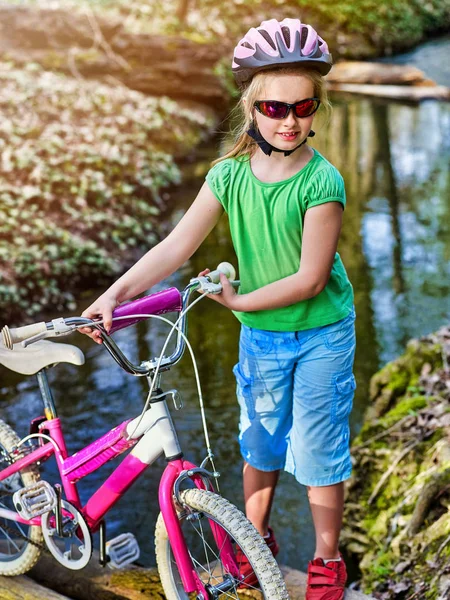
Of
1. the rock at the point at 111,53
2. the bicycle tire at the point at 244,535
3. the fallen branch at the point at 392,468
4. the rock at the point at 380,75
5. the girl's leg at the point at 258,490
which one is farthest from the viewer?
the rock at the point at 380,75

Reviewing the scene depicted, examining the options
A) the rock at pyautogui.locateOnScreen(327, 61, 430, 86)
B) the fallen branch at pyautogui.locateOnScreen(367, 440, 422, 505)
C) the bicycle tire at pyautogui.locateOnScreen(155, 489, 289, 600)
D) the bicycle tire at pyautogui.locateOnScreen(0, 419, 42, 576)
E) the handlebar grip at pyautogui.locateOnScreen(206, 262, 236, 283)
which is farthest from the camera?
Answer: the rock at pyautogui.locateOnScreen(327, 61, 430, 86)

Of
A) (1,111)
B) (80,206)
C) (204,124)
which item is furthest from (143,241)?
(204,124)

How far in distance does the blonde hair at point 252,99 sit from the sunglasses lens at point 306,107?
0.03 metres

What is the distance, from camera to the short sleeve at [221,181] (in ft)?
7.61

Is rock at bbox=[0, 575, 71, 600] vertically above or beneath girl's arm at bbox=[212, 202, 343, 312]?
beneath

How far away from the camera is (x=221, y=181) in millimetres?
2318

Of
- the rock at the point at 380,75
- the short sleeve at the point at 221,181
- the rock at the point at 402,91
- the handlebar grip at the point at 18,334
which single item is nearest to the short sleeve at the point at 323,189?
the short sleeve at the point at 221,181

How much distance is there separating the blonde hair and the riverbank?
1465 millimetres

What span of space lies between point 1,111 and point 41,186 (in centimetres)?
144

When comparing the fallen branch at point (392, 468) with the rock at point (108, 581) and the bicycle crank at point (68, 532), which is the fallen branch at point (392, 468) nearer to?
the rock at point (108, 581)

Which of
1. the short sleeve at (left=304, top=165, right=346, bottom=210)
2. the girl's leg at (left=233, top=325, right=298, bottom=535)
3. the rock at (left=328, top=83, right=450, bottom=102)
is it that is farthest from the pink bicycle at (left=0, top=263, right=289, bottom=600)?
the rock at (left=328, top=83, right=450, bottom=102)

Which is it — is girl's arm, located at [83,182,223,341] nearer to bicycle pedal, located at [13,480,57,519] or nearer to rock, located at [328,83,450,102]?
bicycle pedal, located at [13,480,57,519]

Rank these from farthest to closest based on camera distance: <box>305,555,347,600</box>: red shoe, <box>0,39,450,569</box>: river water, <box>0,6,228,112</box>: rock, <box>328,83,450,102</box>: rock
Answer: <box>328,83,450,102</box>: rock < <box>0,6,228,112</box>: rock < <box>0,39,450,569</box>: river water < <box>305,555,347,600</box>: red shoe

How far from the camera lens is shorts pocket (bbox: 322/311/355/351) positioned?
91.5 inches
